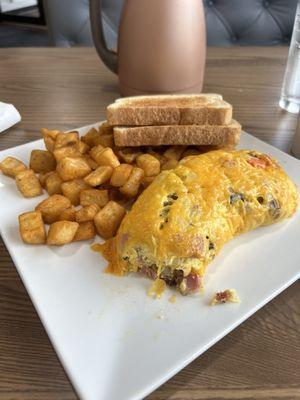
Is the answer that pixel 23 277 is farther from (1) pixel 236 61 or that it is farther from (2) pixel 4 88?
(1) pixel 236 61

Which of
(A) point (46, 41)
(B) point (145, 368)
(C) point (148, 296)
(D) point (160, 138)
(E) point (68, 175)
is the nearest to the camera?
(B) point (145, 368)

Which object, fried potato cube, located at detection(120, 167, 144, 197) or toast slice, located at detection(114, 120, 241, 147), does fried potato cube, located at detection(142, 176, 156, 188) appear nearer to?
fried potato cube, located at detection(120, 167, 144, 197)

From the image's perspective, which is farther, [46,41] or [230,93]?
[46,41]

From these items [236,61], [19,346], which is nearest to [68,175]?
[19,346]

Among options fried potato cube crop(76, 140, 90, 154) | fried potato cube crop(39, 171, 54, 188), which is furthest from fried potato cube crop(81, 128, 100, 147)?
fried potato cube crop(39, 171, 54, 188)

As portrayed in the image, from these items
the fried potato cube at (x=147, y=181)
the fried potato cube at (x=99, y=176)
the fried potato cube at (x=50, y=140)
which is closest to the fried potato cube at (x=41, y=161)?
the fried potato cube at (x=50, y=140)

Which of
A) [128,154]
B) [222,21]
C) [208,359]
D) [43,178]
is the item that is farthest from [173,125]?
[222,21]

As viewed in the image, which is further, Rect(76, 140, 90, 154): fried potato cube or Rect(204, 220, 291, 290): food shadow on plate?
Rect(76, 140, 90, 154): fried potato cube
